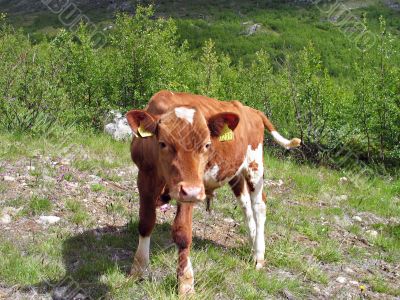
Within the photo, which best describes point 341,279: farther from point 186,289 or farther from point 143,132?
point 143,132

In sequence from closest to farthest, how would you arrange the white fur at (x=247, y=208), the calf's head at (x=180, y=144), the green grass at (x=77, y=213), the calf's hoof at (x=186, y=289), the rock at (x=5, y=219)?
1. the calf's head at (x=180, y=144)
2. the calf's hoof at (x=186, y=289)
3. the rock at (x=5, y=219)
4. the green grass at (x=77, y=213)
5. the white fur at (x=247, y=208)

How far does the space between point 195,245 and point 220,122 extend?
2746 mm

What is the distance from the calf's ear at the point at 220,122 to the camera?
4848mm

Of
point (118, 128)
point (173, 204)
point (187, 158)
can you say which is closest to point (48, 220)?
point (173, 204)

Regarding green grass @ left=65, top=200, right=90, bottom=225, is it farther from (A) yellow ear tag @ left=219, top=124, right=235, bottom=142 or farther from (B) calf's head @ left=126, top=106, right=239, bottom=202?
(A) yellow ear tag @ left=219, top=124, right=235, bottom=142

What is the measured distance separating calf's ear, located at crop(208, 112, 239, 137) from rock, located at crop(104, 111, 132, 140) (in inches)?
440

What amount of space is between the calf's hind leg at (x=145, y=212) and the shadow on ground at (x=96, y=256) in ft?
0.90

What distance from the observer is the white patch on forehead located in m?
4.48

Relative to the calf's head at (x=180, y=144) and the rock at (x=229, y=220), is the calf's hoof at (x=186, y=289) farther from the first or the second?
the rock at (x=229, y=220)

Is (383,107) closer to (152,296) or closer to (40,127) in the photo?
(40,127)

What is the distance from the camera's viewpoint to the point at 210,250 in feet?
22.3

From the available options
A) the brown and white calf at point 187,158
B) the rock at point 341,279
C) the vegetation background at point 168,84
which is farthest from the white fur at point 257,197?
the vegetation background at point 168,84

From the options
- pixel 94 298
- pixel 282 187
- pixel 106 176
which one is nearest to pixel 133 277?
pixel 94 298

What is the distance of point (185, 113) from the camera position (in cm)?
453
